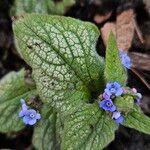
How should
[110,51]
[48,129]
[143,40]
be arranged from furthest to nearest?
[143,40]
[48,129]
[110,51]

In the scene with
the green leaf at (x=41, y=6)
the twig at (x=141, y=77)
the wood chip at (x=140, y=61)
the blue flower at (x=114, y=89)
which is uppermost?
the green leaf at (x=41, y=6)

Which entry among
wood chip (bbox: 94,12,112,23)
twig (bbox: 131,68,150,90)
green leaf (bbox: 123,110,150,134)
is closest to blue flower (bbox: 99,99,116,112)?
green leaf (bbox: 123,110,150,134)

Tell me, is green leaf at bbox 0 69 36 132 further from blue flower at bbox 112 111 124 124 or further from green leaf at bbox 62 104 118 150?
blue flower at bbox 112 111 124 124

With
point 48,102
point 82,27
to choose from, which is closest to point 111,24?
point 82,27

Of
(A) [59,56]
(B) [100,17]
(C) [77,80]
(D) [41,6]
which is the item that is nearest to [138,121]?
(C) [77,80]

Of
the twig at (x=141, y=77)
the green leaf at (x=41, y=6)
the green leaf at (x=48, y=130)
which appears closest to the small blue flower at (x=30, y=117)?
the green leaf at (x=48, y=130)

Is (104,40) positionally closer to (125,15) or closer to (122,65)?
(125,15)

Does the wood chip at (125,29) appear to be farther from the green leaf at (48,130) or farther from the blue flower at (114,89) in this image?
the blue flower at (114,89)
